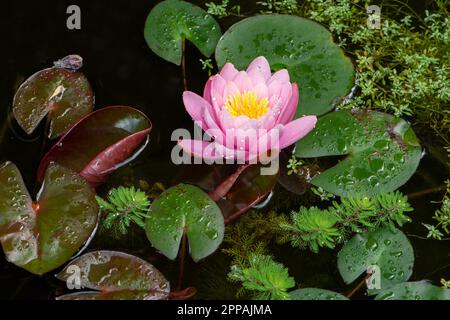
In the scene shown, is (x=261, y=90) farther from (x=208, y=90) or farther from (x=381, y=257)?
(x=381, y=257)

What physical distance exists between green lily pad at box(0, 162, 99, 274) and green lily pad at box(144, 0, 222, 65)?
0.67m

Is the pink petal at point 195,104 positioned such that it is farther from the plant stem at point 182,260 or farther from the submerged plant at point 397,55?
the submerged plant at point 397,55

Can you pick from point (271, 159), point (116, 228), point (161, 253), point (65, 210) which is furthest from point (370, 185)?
point (65, 210)

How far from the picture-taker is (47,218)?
6.07ft

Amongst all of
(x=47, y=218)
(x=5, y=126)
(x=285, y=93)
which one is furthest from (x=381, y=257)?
(x=5, y=126)

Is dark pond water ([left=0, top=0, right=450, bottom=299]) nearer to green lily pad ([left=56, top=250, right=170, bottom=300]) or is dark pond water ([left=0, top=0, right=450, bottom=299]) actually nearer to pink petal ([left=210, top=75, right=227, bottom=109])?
green lily pad ([left=56, top=250, right=170, bottom=300])

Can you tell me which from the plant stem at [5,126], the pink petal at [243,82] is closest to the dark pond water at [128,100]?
the plant stem at [5,126]

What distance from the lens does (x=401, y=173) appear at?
2.02 meters

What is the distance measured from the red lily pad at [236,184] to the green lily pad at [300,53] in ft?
0.86

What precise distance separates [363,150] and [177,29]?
85 cm

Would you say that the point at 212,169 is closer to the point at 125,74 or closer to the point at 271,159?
the point at 271,159

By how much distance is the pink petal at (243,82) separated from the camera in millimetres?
1958

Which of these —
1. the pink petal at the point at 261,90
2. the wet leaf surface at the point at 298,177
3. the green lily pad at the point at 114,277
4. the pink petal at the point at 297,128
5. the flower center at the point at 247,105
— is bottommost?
the green lily pad at the point at 114,277

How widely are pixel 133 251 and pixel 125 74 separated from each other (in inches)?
29.7
